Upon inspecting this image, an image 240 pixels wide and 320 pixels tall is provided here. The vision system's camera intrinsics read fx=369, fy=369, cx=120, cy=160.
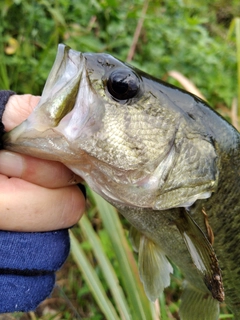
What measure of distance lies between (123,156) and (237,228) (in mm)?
400

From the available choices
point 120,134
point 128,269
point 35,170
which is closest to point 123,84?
point 120,134

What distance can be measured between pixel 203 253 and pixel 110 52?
5.30 ft

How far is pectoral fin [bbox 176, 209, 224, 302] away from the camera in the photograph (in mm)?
812

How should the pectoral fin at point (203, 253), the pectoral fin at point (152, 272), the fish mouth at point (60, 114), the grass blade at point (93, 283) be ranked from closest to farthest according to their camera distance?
the fish mouth at point (60, 114) < the pectoral fin at point (203, 253) < the pectoral fin at point (152, 272) < the grass blade at point (93, 283)

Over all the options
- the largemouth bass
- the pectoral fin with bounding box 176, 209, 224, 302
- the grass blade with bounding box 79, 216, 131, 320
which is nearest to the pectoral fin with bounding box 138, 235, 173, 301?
the largemouth bass

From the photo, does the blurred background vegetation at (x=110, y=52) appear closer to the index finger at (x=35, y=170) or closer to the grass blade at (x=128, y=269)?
the grass blade at (x=128, y=269)

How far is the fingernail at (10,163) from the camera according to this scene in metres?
0.76

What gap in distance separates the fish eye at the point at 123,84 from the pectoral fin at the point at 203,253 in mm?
300

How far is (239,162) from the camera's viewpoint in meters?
0.91

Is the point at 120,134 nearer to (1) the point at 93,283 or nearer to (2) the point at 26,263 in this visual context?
(2) the point at 26,263

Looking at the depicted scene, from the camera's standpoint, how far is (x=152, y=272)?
98cm

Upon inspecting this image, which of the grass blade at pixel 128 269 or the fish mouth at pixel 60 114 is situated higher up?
the fish mouth at pixel 60 114

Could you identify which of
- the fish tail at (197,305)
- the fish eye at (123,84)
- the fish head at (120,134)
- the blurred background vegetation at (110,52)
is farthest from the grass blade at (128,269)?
the fish eye at (123,84)

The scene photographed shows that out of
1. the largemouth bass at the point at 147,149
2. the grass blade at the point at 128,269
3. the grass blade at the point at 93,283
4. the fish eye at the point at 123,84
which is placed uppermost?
the fish eye at the point at 123,84
